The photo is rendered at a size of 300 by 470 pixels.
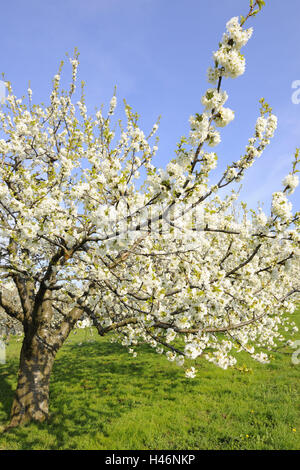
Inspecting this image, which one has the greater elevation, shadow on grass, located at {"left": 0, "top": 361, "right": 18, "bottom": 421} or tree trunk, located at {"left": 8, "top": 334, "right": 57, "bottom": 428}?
tree trunk, located at {"left": 8, "top": 334, "right": 57, "bottom": 428}

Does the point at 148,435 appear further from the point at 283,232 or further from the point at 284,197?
the point at 284,197

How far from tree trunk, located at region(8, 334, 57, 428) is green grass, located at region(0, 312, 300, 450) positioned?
0.36 metres

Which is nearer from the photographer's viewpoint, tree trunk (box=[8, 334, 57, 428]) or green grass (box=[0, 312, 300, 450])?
green grass (box=[0, 312, 300, 450])

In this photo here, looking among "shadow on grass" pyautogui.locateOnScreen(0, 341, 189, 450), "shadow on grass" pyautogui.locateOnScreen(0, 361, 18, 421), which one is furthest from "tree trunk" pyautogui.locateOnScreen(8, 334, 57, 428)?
"shadow on grass" pyautogui.locateOnScreen(0, 361, 18, 421)

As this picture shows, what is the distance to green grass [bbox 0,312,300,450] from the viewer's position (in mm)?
5559

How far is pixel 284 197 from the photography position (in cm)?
410

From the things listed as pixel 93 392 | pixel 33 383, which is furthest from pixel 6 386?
pixel 33 383

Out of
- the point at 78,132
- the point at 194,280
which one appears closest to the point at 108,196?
the point at 194,280

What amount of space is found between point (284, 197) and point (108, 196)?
277 cm

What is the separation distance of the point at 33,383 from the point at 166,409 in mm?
3515

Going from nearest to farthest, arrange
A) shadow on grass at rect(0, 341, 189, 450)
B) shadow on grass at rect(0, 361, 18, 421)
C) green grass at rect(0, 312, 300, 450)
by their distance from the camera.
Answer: green grass at rect(0, 312, 300, 450), shadow on grass at rect(0, 341, 189, 450), shadow on grass at rect(0, 361, 18, 421)

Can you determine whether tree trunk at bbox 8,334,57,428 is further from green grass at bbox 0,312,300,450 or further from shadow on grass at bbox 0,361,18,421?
shadow on grass at bbox 0,361,18,421

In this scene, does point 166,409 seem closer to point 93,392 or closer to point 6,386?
point 93,392

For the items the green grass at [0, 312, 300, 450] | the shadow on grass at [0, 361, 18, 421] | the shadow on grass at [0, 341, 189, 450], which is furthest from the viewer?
the shadow on grass at [0, 361, 18, 421]
